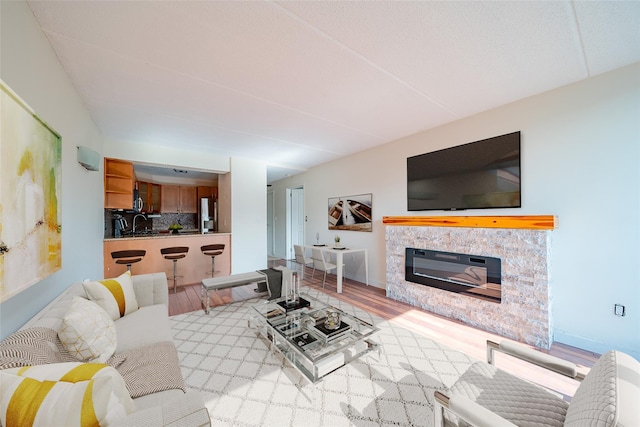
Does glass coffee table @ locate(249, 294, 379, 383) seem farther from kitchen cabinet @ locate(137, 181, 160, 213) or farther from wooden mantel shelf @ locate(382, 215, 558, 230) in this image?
kitchen cabinet @ locate(137, 181, 160, 213)

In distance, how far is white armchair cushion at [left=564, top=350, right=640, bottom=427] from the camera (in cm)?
69

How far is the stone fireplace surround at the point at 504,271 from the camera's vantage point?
237 cm

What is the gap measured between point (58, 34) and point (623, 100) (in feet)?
15.1

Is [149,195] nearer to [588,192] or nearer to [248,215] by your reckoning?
[248,215]

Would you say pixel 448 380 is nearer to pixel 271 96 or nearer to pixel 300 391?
pixel 300 391

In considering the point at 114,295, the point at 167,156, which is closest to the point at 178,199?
the point at 167,156

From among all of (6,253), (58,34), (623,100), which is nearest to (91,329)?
(6,253)

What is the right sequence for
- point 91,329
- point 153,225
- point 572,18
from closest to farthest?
1. point 91,329
2. point 572,18
3. point 153,225

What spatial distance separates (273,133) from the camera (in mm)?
3646

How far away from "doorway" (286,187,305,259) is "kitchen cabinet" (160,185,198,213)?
2666 millimetres

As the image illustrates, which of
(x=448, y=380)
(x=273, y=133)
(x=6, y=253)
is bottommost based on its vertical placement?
(x=448, y=380)

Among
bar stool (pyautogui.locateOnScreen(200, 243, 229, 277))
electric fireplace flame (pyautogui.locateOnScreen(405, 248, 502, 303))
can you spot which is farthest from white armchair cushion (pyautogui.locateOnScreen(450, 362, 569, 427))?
bar stool (pyautogui.locateOnScreen(200, 243, 229, 277))

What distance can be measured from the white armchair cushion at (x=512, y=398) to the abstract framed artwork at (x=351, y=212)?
3.32 metres

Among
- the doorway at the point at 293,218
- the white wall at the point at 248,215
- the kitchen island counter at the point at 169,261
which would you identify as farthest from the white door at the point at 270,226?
the kitchen island counter at the point at 169,261
